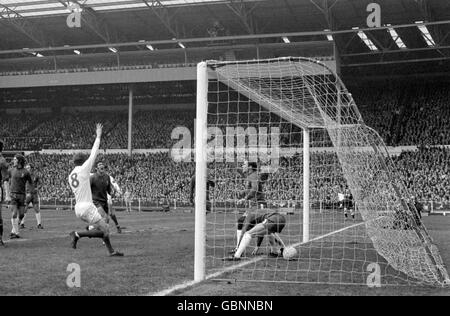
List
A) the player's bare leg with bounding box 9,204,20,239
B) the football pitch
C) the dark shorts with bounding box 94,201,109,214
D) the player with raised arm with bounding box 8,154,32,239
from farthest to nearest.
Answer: the player with raised arm with bounding box 8,154,32,239 → the player's bare leg with bounding box 9,204,20,239 → the dark shorts with bounding box 94,201,109,214 → the football pitch

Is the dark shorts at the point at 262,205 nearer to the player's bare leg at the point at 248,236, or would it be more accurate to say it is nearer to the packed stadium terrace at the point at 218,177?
the player's bare leg at the point at 248,236

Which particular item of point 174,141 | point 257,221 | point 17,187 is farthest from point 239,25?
point 257,221

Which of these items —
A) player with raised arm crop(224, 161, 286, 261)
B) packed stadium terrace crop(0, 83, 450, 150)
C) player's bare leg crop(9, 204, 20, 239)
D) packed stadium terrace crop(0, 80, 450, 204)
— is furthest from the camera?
packed stadium terrace crop(0, 83, 450, 150)

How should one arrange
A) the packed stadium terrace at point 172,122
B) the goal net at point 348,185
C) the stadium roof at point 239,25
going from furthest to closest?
the packed stadium terrace at point 172,122 < the stadium roof at point 239,25 < the goal net at point 348,185

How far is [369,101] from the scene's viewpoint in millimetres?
45938

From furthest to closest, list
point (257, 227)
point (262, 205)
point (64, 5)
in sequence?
point (64, 5) → point (262, 205) → point (257, 227)

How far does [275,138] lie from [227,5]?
403 inches

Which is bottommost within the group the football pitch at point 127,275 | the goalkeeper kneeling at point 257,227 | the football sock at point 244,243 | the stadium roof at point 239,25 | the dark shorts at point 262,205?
the football pitch at point 127,275

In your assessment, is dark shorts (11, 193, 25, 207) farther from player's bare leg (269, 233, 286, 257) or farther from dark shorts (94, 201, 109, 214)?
player's bare leg (269, 233, 286, 257)

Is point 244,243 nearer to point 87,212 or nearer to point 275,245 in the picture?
point 275,245

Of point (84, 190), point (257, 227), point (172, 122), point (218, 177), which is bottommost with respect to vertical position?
point (257, 227)

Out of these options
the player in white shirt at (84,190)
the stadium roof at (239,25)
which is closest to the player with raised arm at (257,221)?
the player in white shirt at (84,190)

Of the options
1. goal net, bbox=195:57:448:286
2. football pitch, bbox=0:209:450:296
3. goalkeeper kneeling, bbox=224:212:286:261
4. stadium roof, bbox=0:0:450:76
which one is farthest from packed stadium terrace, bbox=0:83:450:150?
goalkeeper kneeling, bbox=224:212:286:261

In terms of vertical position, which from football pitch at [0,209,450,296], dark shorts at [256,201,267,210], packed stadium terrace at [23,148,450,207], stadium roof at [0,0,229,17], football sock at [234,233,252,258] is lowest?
football pitch at [0,209,450,296]
